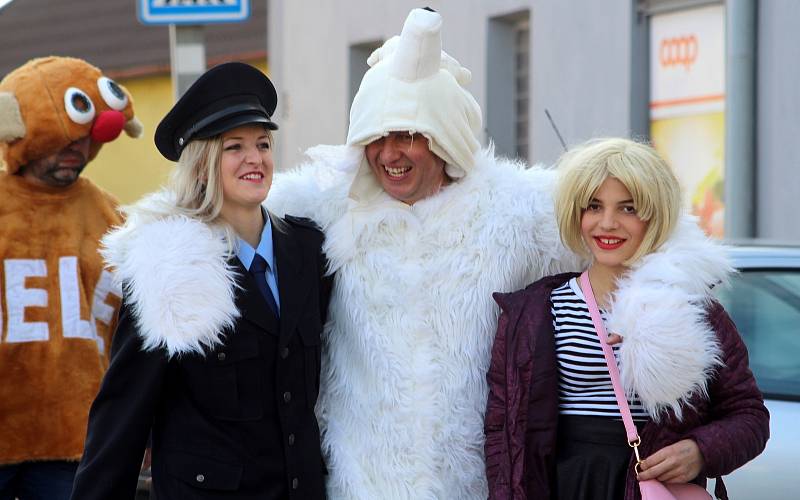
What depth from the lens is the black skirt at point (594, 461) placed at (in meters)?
3.37

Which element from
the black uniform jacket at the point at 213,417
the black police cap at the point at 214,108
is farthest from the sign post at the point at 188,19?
the black uniform jacket at the point at 213,417

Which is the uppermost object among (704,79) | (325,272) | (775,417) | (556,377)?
(704,79)

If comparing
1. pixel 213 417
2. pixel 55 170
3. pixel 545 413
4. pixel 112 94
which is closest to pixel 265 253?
pixel 213 417

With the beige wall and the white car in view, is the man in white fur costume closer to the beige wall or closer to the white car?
the white car

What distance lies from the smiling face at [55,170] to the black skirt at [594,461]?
2321 mm

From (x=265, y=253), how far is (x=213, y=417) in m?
0.48

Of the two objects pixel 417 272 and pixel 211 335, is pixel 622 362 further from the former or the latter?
pixel 211 335

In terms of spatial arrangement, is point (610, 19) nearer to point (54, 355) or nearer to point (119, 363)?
point (54, 355)

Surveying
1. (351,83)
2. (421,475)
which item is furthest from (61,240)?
(351,83)

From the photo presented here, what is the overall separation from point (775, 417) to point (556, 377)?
4.75 ft

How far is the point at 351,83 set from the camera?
1505 centimetres

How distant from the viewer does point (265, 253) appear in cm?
369

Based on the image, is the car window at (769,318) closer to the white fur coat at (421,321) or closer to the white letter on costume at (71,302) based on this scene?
the white fur coat at (421,321)

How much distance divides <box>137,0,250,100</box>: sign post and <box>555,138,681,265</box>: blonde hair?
119 inches
